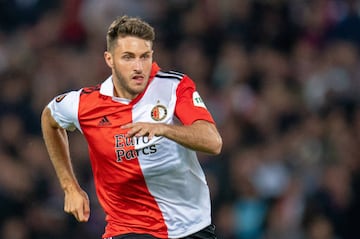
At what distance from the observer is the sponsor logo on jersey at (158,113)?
6.58 m

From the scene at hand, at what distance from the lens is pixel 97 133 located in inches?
266

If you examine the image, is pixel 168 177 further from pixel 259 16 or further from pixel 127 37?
pixel 259 16

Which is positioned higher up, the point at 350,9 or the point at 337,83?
the point at 350,9

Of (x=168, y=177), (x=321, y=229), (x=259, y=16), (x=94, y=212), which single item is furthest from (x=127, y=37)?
(x=259, y=16)

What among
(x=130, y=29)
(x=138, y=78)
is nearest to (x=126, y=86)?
(x=138, y=78)

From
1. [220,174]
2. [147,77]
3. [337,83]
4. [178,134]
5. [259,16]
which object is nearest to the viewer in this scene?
[178,134]

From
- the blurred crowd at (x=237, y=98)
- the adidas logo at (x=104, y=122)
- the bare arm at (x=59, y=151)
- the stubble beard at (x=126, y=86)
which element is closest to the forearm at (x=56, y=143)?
the bare arm at (x=59, y=151)

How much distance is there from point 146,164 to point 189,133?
73 cm

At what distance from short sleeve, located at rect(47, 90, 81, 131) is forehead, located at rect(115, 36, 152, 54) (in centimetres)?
54

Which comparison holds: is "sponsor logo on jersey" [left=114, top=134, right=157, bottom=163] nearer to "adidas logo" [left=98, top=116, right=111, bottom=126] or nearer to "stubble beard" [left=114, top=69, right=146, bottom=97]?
"adidas logo" [left=98, top=116, right=111, bottom=126]

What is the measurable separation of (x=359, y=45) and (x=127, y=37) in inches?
254

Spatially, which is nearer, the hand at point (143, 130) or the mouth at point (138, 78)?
the hand at point (143, 130)

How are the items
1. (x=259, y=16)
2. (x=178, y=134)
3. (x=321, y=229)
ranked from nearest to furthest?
1. (x=178, y=134)
2. (x=321, y=229)
3. (x=259, y=16)

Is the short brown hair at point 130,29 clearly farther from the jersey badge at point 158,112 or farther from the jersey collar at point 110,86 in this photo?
the jersey badge at point 158,112
